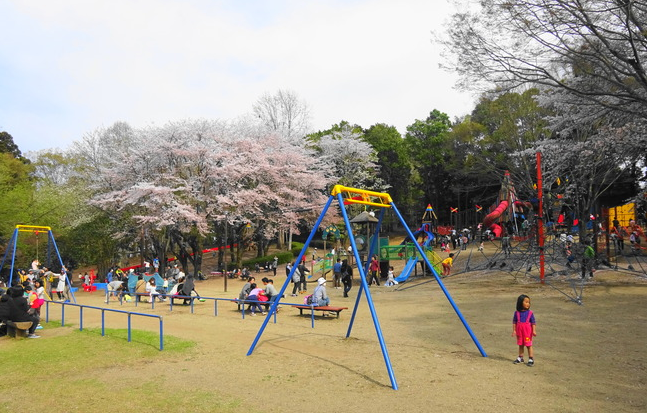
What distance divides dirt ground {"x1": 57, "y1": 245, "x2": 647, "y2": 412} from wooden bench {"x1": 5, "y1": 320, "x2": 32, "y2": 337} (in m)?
2.76

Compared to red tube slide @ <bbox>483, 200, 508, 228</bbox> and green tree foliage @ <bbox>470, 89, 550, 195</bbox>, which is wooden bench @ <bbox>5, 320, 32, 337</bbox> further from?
red tube slide @ <bbox>483, 200, 508, 228</bbox>

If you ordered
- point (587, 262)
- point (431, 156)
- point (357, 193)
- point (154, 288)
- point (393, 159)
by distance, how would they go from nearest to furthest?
point (357, 193)
point (154, 288)
point (587, 262)
point (431, 156)
point (393, 159)

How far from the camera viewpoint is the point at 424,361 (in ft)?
28.6

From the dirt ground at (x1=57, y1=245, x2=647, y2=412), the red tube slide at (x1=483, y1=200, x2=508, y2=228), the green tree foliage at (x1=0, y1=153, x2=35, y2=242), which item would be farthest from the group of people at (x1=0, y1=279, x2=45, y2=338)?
the red tube slide at (x1=483, y1=200, x2=508, y2=228)

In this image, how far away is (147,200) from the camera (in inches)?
1172

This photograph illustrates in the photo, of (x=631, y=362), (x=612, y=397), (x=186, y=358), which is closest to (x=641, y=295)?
(x=631, y=362)

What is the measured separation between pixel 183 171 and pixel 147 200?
123 inches

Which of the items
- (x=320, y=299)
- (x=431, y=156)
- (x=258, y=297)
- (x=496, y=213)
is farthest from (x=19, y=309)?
(x=431, y=156)

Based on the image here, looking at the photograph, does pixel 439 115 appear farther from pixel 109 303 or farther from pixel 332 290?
pixel 109 303

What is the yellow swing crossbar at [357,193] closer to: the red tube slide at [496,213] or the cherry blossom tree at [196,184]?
the cherry blossom tree at [196,184]

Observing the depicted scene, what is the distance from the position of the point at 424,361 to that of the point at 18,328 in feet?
31.4

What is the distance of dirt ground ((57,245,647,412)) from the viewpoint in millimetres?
6609

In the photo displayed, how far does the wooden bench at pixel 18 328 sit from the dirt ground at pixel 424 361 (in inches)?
109

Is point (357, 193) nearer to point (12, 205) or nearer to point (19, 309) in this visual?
point (19, 309)
